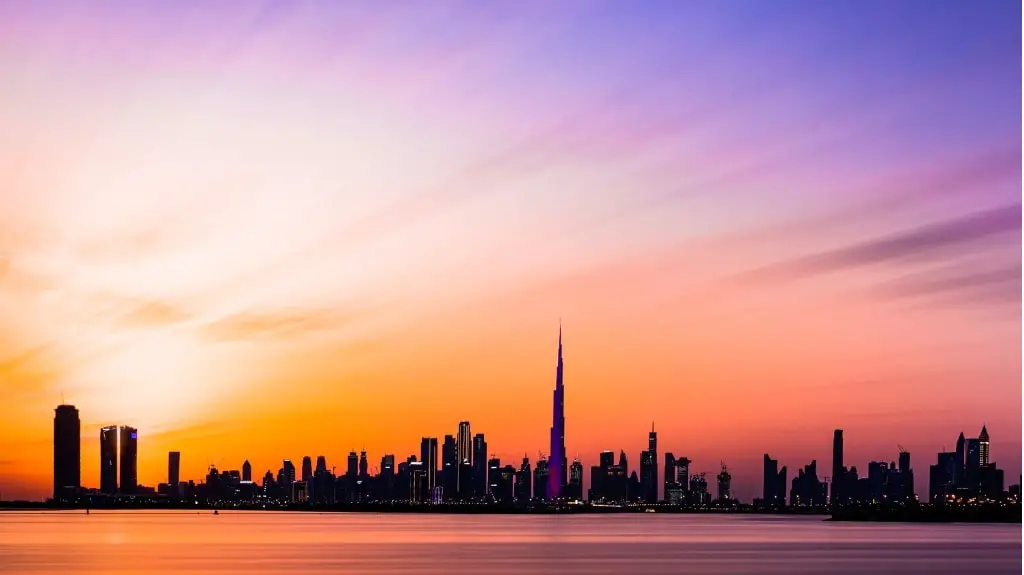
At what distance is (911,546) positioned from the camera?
15562 centimetres

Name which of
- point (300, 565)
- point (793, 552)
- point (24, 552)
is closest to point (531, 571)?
point (300, 565)

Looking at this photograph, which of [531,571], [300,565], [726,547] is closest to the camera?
[531,571]

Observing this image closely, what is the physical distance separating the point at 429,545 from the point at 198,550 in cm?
2745

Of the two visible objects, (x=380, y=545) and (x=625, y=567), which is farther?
(x=380, y=545)

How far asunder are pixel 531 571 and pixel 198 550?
4732 cm

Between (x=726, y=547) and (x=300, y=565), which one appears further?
(x=726, y=547)

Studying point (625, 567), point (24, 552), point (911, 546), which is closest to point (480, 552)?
point (625, 567)

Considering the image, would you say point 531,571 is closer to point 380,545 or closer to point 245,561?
point 245,561

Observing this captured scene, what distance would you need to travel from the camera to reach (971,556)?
128125mm

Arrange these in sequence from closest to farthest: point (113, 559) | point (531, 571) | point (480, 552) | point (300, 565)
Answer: point (531, 571) → point (300, 565) → point (113, 559) → point (480, 552)

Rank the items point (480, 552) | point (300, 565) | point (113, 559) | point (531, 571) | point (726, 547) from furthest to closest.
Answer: point (726, 547) → point (480, 552) → point (113, 559) → point (300, 565) → point (531, 571)

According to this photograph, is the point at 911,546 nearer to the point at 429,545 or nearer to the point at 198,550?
the point at 429,545

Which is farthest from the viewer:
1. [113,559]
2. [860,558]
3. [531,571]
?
Result: [860,558]

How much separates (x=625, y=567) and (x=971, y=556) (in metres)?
42.0
